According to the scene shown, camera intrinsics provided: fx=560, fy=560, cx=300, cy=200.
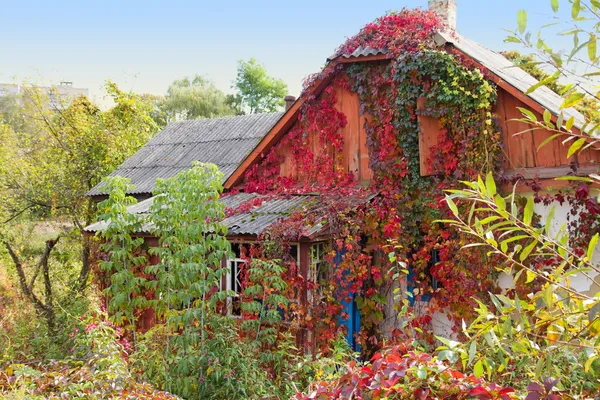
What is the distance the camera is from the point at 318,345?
29.0 feet

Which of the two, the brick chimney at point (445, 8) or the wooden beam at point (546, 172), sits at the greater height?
the brick chimney at point (445, 8)

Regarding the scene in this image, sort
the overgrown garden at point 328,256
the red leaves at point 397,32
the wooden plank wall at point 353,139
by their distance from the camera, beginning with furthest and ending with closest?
the wooden plank wall at point 353,139 < the red leaves at point 397,32 < the overgrown garden at point 328,256

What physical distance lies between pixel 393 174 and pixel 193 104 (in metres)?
33.3

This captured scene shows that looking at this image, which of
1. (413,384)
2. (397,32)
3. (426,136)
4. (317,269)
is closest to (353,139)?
(426,136)

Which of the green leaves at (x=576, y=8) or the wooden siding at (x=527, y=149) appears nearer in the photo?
the green leaves at (x=576, y=8)

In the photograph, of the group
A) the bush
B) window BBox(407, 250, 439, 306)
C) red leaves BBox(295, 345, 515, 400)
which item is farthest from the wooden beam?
the bush

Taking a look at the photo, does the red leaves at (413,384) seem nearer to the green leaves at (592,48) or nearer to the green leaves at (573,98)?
the green leaves at (573,98)

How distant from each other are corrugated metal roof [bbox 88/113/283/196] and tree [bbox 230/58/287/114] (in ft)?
86.8

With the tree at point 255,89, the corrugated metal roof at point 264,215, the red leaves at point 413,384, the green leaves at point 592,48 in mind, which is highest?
the tree at point 255,89

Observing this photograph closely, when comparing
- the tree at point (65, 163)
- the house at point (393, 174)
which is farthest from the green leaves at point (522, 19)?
the tree at point (65, 163)

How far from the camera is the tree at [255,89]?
4428cm

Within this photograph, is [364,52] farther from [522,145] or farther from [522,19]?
[522,19]

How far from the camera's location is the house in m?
8.55

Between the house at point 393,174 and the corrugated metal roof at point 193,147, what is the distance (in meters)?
4.31
